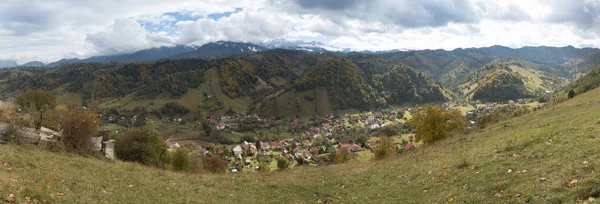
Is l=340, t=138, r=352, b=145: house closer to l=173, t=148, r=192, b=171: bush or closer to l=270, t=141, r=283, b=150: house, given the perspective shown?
l=270, t=141, r=283, b=150: house

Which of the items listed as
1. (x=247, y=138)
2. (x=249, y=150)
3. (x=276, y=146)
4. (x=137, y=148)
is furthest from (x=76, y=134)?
(x=247, y=138)

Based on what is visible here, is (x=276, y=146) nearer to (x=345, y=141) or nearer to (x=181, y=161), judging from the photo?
(x=345, y=141)

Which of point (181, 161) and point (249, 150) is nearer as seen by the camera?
point (181, 161)

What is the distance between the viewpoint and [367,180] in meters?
20.3

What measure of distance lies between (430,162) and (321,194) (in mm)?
8951

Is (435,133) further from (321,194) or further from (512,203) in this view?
(512,203)

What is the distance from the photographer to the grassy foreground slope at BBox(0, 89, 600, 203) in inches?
450

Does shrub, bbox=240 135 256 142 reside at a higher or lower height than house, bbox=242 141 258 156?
lower

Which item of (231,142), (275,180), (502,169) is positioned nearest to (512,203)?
(502,169)

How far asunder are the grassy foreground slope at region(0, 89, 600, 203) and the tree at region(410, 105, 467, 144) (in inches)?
967

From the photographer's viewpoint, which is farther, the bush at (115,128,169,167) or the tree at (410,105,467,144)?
the tree at (410,105,467,144)

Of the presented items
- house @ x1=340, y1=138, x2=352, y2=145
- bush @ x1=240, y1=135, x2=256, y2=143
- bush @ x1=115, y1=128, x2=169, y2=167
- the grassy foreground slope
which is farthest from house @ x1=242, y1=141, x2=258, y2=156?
the grassy foreground slope

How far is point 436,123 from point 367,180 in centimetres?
3241

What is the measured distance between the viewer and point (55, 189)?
1346cm
